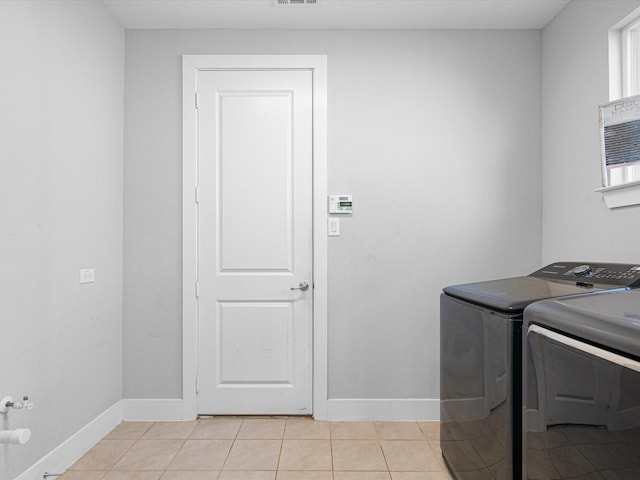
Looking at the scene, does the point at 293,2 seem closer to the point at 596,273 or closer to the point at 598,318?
the point at 596,273

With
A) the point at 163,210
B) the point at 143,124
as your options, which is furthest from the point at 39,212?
the point at 143,124

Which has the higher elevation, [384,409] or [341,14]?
[341,14]

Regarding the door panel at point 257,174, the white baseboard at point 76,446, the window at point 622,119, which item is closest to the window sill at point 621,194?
the window at point 622,119

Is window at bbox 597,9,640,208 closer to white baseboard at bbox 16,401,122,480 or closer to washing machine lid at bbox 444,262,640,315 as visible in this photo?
washing machine lid at bbox 444,262,640,315

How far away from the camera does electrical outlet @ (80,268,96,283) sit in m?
2.36

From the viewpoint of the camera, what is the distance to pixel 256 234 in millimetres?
2873

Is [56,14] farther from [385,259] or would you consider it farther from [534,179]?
[534,179]

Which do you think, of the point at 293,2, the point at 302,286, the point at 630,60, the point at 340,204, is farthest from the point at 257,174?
the point at 630,60

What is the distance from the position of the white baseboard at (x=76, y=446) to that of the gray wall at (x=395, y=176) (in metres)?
0.61

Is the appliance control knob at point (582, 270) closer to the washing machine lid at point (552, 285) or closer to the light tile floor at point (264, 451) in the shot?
the washing machine lid at point (552, 285)

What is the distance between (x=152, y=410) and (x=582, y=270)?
2637 millimetres

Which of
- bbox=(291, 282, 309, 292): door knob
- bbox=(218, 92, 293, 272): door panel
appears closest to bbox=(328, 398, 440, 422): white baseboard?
bbox=(291, 282, 309, 292): door knob

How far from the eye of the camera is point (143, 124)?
9.35 feet

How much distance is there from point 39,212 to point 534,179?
113 inches
